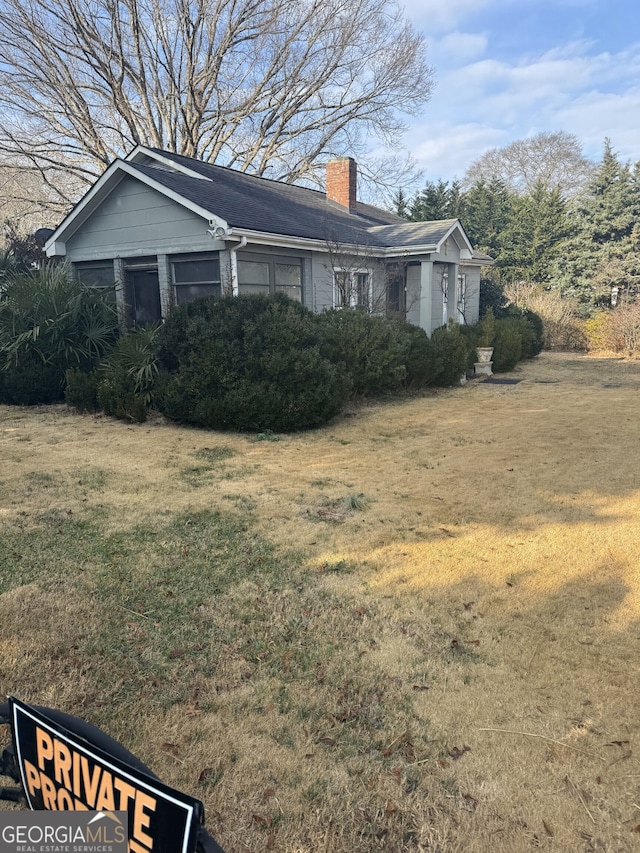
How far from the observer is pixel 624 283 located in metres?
24.4

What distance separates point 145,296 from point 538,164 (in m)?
35.3

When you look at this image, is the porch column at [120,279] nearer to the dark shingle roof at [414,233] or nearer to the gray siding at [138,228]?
the gray siding at [138,228]

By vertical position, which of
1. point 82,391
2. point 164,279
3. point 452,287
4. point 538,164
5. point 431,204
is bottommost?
point 82,391

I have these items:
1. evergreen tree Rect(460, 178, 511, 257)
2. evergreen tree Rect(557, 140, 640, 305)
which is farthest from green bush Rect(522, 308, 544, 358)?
evergreen tree Rect(460, 178, 511, 257)

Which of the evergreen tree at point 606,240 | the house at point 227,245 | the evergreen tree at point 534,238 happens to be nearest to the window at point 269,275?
the house at point 227,245

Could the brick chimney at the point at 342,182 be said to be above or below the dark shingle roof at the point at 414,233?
above

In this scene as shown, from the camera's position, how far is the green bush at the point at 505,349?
1564 cm

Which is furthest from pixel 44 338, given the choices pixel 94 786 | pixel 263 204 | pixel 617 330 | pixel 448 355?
pixel 617 330

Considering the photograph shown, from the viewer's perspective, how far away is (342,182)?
1956cm

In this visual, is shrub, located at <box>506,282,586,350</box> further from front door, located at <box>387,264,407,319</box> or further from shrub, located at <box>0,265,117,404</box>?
shrub, located at <box>0,265,117,404</box>

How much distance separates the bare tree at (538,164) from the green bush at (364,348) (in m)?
32.2

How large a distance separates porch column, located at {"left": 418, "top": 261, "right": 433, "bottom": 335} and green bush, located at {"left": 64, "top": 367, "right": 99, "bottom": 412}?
9.33 meters

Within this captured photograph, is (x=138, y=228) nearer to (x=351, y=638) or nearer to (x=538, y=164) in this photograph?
(x=351, y=638)

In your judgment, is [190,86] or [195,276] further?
[190,86]
